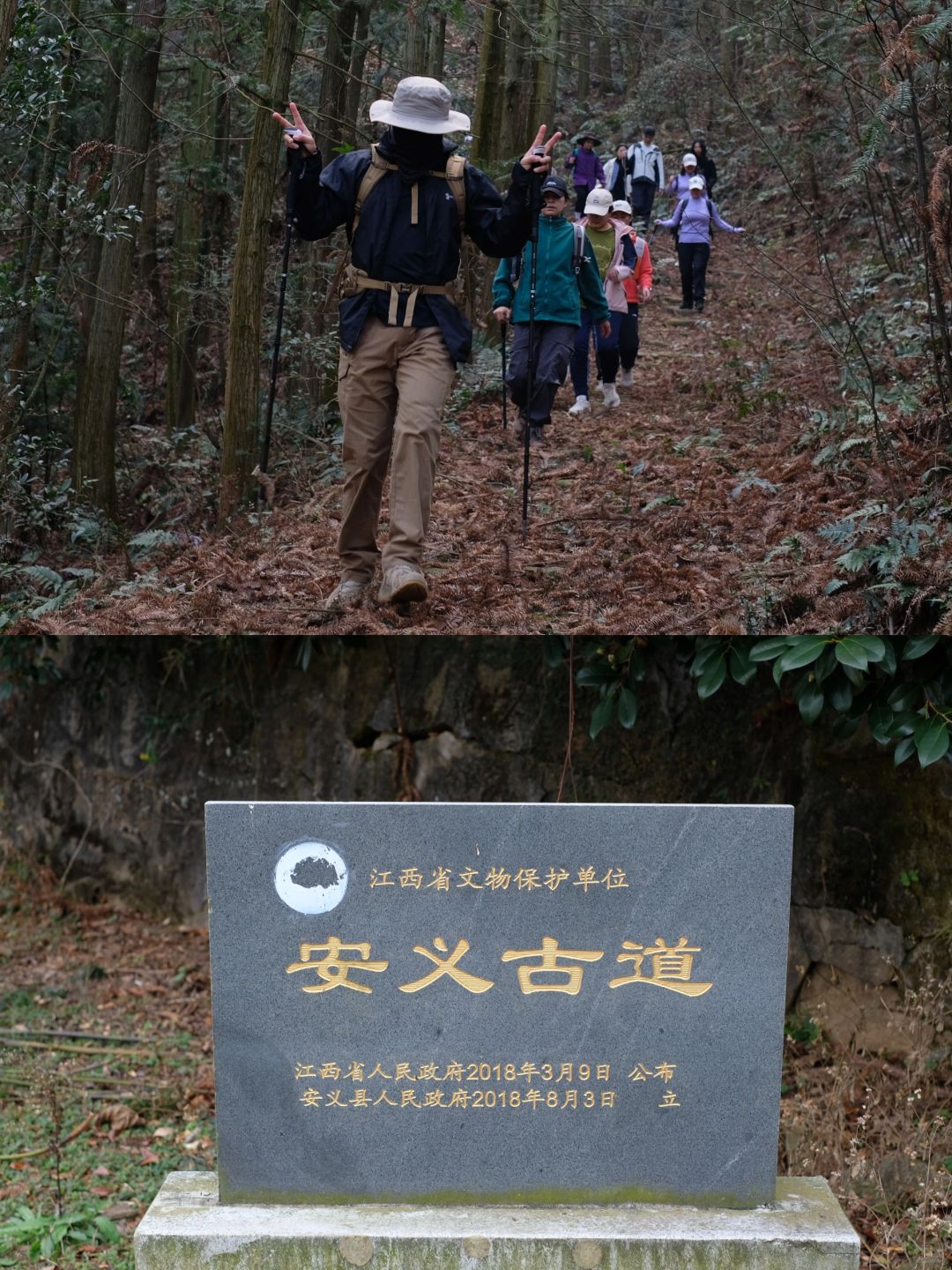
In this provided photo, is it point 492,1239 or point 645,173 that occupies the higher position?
point 645,173

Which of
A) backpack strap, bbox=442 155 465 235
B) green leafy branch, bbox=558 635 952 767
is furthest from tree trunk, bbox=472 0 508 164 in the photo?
green leafy branch, bbox=558 635 952 767

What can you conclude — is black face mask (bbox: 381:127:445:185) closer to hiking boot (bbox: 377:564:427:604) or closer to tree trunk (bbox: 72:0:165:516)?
tree trunk (bbox: 72:0:165:516)

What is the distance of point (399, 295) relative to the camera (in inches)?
202

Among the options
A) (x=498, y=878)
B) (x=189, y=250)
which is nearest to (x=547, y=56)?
(x=189, y=250)

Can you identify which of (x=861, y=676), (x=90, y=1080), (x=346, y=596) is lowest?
(x=90, y=1080)

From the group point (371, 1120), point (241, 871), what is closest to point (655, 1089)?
point (371, 1120)

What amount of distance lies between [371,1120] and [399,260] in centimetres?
332

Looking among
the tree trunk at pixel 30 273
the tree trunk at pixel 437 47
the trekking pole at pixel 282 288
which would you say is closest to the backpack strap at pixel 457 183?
the trekking pole at pixel 282 288

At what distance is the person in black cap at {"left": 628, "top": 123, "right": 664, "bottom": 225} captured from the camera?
400 cm

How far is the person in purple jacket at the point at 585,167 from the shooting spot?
4070 millimetres

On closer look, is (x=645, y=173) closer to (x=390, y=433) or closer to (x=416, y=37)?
(x=416, y=37)

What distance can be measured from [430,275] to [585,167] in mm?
1078

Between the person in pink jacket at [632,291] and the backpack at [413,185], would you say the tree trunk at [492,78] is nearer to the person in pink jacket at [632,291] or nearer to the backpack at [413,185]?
the backpack at [413,185]

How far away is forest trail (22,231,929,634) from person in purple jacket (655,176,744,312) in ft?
0.18
